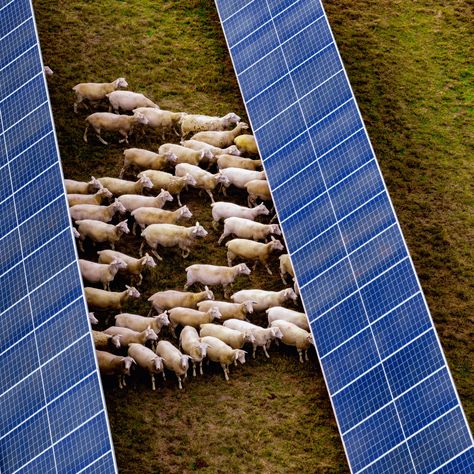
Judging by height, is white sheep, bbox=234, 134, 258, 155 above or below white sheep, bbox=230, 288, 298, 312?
above

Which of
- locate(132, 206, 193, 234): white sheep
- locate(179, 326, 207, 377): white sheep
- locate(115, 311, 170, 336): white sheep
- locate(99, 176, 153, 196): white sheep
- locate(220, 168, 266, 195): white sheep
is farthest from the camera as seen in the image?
locate(220, 168, 266, 195): white sheep

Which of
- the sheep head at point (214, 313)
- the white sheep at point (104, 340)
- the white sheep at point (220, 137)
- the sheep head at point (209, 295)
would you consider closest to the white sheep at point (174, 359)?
the white sheep at point (104, 340)

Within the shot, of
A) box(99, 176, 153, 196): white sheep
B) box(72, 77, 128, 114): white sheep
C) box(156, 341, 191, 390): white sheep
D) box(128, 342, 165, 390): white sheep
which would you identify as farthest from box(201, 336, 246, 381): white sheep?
box(72, 77, 128, 114): white sheep

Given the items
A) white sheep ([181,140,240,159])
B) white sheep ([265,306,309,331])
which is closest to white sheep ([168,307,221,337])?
white sheep ([265,306,309,331])

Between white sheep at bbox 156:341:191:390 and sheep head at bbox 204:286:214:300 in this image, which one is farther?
sheep head at bbox 204:286:214:300

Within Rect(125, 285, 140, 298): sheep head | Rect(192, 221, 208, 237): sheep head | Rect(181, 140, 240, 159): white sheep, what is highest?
Rect(181, 140, 240, 159): white sheep

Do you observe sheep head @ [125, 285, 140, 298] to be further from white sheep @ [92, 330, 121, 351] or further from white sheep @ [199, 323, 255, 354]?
white sheep @ [199, 323, 255, 354]

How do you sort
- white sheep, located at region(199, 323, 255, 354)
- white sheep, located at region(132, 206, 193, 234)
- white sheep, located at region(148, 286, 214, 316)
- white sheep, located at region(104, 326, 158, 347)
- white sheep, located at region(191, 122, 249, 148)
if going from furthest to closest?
1. white sheep, located at region(191, 122, 249, 148)
2. white sheep, located at region(132, 206, 193, 234)
3. white sheep, located at region(148, 286, 214, 316)
4. white sheep, located at region(199, 323, 255, 354)
5. white sheep, located at region(104, 326, 158, 347)
